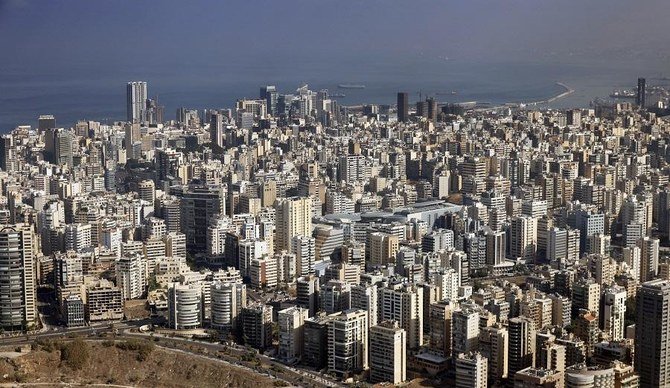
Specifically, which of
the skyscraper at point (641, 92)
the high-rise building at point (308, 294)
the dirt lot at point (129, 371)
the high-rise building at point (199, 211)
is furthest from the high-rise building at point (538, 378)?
the skyscraper at point (641, 92)

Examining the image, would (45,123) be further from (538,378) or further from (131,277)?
(538,378)

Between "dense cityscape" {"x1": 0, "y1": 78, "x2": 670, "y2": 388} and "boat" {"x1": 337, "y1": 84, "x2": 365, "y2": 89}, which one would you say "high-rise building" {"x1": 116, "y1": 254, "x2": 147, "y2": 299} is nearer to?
"dense cityscape" {"x1": 0, "y1": 78, "x2": 670, "y2": 388}

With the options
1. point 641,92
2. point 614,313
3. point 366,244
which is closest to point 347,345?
point 614,313

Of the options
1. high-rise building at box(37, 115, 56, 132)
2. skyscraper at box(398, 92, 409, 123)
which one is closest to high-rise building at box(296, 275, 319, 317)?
high-rise building at box(37, 115, 56, 132)

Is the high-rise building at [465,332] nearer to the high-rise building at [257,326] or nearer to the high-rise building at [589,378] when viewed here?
the high-rise building at [589,378]

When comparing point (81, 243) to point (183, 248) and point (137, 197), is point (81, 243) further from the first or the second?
point (137, 197)
